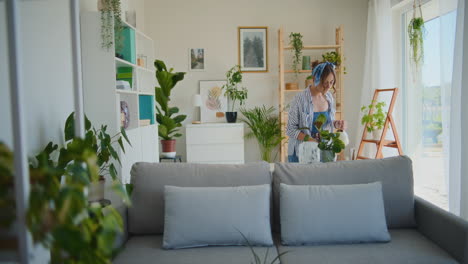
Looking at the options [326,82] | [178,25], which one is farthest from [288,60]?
[326,82]

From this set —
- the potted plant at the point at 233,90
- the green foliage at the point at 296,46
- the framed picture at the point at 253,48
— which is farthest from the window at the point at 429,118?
the potted plant at the point at 233,90

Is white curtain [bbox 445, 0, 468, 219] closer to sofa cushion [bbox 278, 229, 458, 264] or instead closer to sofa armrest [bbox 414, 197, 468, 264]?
sofa armrest [bbox 414, 197, 468, 264]

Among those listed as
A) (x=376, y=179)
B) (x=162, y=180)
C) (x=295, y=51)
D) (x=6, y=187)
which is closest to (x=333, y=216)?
(x=376, y=179)

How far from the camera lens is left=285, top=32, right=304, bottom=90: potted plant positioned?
5551 millimetres

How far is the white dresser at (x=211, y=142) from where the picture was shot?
18.1 feet

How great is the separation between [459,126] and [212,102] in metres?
3.65

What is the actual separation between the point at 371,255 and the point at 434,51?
3.15 metres

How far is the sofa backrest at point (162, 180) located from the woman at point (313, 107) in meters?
0.72

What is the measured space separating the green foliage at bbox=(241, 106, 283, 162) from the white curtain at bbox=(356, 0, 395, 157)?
124cm

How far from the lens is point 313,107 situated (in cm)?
284

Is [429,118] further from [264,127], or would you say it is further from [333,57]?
[264,127]

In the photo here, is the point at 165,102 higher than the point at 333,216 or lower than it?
higher

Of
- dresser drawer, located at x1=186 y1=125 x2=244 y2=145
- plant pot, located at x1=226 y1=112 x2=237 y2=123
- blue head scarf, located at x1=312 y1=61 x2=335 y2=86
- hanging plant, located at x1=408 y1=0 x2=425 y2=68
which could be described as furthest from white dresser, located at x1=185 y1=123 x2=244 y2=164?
blue head scarf, located at x1=312 y1=61 x2=335 y2=86

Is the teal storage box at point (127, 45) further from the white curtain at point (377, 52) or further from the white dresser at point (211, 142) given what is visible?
the white curtain at point (377, 52)
